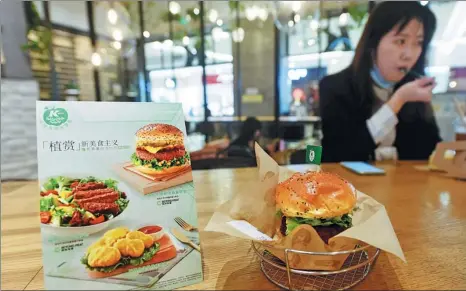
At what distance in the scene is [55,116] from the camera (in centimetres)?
53

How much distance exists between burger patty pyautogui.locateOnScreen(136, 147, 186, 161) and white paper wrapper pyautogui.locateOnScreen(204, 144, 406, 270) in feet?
0.49

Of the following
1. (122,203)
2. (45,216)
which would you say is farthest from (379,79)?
(45,216)

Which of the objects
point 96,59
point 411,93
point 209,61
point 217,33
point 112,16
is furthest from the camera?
point 209,61

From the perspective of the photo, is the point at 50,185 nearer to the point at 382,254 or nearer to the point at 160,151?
the point at 160,151

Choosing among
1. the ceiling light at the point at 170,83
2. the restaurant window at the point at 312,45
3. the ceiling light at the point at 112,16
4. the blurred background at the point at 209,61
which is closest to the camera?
the blurred background at the point at 209,61

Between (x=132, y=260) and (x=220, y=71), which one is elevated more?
(x=220, y=71)

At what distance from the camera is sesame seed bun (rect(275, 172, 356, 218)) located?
0.57 metres

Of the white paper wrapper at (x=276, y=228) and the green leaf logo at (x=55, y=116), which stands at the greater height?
the green leaf logo at (x=55, y=116)

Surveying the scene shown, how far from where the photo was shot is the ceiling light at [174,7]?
3362mm

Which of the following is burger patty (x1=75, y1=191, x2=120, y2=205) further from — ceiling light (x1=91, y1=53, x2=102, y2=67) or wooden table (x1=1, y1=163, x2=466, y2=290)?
ceiling light (x1=91, y1=53, x2=102, y2=67)

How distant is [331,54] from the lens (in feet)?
10.2

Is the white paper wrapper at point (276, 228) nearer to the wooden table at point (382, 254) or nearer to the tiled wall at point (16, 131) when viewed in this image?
the wooden table at point (382, 254)

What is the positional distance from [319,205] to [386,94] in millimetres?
2350

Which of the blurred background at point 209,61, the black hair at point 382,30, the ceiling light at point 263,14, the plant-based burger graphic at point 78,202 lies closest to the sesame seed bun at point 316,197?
the plant-based burger graphic at point 78,202
